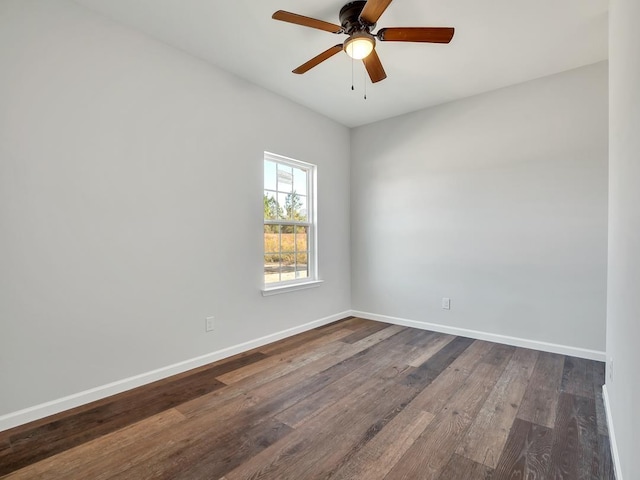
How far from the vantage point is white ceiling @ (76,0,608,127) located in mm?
2213

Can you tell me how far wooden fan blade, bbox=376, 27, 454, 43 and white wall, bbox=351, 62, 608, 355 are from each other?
181cm

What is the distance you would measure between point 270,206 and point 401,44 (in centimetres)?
199

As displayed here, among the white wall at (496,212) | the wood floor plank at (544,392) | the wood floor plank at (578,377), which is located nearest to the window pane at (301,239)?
the white wall at (496,212)

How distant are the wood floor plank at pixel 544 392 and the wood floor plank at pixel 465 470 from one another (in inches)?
25.5

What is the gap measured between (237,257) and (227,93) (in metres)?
1.60

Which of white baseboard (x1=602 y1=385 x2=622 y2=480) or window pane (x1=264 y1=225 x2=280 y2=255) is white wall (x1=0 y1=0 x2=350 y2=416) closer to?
window pane (x1=264 y1=225 x2=280 y2=255)

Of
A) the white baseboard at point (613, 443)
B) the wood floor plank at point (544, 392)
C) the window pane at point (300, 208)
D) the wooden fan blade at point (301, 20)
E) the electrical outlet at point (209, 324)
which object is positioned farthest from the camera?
the window pane at point (300, 208)

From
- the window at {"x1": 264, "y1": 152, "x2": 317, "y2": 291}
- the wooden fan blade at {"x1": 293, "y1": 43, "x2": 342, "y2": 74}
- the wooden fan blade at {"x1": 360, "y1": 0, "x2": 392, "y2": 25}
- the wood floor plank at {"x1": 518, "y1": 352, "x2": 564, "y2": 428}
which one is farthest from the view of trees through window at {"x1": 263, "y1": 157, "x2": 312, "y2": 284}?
the wood floor plank at {"x1": 518, "y1": 352, "x2": 564, "y2": 428}

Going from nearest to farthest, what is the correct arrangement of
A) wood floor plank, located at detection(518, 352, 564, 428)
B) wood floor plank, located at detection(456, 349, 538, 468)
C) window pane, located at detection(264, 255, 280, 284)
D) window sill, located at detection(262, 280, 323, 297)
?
wood floor plank, located at detection(456, 349, 538, 468) → wood floor plank, located at detection(518, 352, 564, 428) → window sill, located at detection(262, 280, 323, 297) → window pane, located at detection(264, 255, 280, 284)

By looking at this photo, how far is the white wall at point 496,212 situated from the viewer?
297 cm

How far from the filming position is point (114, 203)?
235 cm

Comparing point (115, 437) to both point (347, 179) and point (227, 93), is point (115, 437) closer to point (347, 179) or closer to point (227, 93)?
point (227, 93)

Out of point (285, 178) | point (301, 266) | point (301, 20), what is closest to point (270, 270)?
point (301, 266)

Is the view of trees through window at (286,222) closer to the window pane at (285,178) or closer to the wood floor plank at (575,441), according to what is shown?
the window pane at (285,178)
